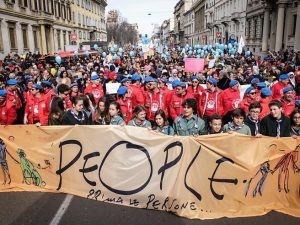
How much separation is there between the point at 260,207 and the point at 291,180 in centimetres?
61

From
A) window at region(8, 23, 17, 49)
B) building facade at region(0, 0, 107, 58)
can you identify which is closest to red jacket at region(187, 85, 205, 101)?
building facade at region(0, 0, 107, 58)

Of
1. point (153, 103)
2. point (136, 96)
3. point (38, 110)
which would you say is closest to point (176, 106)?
point (153, 103)

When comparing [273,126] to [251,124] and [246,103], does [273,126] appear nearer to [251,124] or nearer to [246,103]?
[251,124]

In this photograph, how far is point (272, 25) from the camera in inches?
1404

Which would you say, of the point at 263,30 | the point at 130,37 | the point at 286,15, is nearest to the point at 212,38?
the point at 130,37

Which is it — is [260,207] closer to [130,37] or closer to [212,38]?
[212,38]

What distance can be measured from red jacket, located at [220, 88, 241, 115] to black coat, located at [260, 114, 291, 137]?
4.88ft

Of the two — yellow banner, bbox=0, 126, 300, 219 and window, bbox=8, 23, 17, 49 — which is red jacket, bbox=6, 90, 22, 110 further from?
window, bbox=8, 23, 17, 49

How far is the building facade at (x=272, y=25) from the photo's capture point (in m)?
29.8

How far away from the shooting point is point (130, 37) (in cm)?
9650

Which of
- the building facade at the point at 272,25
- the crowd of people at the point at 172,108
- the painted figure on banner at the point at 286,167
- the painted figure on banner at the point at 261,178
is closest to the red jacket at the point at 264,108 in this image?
the crowd of people at the point at 172,108

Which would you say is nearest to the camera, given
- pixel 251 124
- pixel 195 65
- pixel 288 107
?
pixel 251 124

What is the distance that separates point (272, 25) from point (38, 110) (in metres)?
34.3

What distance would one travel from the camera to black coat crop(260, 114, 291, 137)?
17.1 feet
